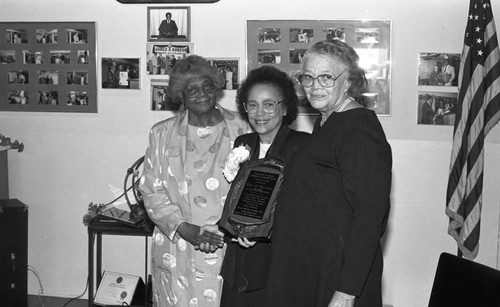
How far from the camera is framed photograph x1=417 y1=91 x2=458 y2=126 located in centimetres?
408

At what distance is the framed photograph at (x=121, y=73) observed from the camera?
4352 millimetres

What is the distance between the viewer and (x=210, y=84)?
3.05 meters

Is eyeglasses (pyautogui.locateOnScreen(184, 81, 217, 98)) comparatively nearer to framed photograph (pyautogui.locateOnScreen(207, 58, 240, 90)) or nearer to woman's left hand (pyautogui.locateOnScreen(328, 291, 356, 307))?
framed photograph (pyautogui.locateOnScreen(207, 58, 240, 90))

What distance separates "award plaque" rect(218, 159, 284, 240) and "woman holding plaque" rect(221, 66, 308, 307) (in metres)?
0.06

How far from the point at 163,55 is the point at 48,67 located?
0.80m

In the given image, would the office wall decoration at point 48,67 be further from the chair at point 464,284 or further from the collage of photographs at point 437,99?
the chair at point 464,284

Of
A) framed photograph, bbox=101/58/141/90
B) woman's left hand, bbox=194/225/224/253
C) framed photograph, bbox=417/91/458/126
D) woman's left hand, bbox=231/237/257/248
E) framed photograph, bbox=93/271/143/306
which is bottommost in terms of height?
framed photograph, bbox=93/271/143/306

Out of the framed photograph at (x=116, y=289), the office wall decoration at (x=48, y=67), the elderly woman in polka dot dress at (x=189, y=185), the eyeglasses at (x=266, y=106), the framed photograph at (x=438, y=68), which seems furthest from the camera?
the office wall decoration at (x=48, y=67)

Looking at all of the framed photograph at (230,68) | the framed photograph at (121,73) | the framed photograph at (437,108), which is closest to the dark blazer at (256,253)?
the framed photograph at (230,68)

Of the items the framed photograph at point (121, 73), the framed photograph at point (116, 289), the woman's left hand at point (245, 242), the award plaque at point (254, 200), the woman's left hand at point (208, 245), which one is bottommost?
the framed photograph at point (116, 289)

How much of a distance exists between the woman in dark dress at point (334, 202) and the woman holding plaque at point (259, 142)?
1.40 feet

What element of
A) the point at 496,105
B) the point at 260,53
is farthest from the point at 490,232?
the point at 260,53

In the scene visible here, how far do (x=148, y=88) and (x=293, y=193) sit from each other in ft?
8.06

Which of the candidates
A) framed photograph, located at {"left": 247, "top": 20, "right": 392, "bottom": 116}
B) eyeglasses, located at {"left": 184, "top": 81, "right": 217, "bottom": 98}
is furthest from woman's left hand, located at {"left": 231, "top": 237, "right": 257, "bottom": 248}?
framed photograph, located at {"left": 247, "top": 20, "right": 392, "bottom": 116}
